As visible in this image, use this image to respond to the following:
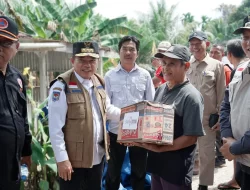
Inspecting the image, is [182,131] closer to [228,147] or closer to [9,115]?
[228,147]

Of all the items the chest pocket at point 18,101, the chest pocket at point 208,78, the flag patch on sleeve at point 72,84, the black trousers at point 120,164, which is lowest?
the black trousers at point 120,164

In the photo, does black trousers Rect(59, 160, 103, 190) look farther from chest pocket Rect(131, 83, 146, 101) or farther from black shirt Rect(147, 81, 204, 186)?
chest pocket Rect(131, 83, 146, 101)

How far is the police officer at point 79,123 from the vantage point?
312 centimetres

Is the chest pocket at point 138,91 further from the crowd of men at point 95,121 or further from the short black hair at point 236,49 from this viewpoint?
the short black hair at point 236,49

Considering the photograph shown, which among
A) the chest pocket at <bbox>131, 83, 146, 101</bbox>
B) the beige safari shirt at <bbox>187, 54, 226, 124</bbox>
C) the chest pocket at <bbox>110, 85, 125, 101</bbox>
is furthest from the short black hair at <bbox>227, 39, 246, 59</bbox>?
the chest pocket at <bbox>110, 85, 125, 101</bbox>

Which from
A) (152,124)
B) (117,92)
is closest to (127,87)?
(117,92)

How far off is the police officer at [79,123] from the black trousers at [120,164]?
0.70 m

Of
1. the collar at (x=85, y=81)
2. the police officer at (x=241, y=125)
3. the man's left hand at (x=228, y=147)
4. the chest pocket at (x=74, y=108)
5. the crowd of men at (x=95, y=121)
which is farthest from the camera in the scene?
the collar at (x=85, y=81)

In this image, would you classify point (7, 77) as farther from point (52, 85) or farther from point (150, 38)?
point (150, 38)

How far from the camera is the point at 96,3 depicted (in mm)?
16297

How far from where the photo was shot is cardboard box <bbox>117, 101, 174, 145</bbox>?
110 inches

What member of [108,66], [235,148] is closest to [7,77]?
[235,148]

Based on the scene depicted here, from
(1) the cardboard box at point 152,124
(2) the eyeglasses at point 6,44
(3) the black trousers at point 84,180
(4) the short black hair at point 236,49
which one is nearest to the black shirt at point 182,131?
(1) the cardboard box at point 152,124

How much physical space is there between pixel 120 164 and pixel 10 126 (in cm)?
173
